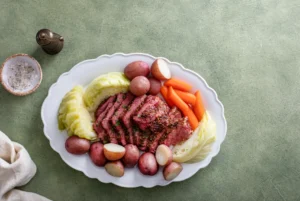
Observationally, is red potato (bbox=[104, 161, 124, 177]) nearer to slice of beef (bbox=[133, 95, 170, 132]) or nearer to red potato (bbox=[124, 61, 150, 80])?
slice of beef (bbox=[133, 95, 170, 132])

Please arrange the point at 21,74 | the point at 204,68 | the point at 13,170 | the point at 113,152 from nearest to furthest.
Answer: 1. the point at 113,152
2. the point at 13,170
3. the point at 21,74
4. the point at 204,68

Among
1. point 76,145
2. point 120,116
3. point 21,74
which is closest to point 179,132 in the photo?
point 120,116

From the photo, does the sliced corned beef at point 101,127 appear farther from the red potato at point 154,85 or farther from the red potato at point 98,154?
the red potato at point 154,85

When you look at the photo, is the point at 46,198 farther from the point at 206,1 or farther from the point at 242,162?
the point at 206,1

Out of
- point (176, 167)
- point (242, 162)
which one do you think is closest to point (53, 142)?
point (176, 167)

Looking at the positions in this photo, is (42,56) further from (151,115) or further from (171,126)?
(171,126)

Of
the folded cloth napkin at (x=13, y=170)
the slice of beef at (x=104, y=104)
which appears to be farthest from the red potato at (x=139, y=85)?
the folded cloth napkin at (x=13, y=170)
